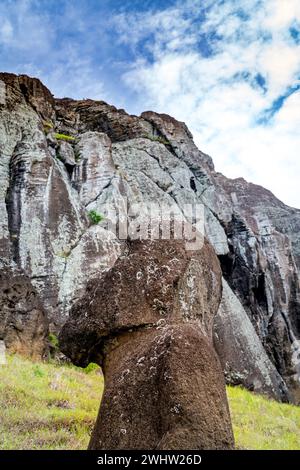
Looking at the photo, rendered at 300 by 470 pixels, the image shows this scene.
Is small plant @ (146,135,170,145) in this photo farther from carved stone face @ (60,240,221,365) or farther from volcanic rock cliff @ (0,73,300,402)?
carved stone face @ (60,240,221,365)

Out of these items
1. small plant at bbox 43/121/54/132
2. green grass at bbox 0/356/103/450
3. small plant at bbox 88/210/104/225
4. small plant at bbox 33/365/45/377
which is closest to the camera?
green grass at bbox 0/356/103/450

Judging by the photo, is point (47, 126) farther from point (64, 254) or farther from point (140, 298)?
point (140, 298)

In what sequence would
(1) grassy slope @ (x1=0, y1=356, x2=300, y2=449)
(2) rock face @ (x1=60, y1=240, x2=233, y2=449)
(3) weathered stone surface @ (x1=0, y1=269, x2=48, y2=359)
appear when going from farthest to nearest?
(3) weathered stone surface @ (x1=0, y1=269, x2=48, y2=359)
(1) grassy slope @ (x1=0, y1=356, x2=300, y2=449)
(2) rock face @ (x1=60, y1=240, x2=233, y2=449)

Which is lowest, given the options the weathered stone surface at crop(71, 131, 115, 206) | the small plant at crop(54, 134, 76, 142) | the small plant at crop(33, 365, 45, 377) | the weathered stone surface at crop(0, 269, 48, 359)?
the small plant at crop(33, 365, 45, 377)

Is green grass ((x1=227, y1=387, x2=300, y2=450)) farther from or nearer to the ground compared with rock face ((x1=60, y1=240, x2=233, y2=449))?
nearer to the ground

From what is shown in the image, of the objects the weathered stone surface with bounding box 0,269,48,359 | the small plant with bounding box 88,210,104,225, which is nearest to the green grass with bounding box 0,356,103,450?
the weathered stone surface with bounding box 0,269,48,359

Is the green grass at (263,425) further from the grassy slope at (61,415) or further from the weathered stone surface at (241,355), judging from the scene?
the weathered stone surface at (241,355)

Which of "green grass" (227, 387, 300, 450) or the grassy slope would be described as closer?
the grassy slope

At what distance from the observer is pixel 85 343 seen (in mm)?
5980

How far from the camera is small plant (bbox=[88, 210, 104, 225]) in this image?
73.8ft

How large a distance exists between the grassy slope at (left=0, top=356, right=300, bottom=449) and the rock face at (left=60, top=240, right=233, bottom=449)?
137 cm

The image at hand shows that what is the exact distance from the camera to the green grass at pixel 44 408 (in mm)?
6422

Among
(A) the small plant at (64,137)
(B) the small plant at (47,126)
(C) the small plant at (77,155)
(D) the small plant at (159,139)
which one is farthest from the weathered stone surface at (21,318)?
(D) the small plant at (159,139)
